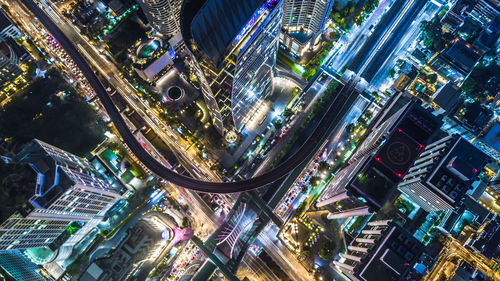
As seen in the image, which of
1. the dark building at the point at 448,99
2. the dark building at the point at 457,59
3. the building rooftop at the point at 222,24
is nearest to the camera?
the building rooftop at the point at 222,24

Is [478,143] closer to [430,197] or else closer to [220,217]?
[430,197]

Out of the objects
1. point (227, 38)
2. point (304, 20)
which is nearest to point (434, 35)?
point (304, 20)

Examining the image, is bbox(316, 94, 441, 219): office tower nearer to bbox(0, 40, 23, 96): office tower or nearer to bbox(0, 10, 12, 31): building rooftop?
bbox(0, 40, 23, 96): office tower

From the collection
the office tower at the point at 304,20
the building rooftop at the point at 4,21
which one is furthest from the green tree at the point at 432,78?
the building rooftop at the point at 4,21

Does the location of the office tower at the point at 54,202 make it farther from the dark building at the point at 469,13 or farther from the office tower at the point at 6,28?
the dark building at the point at 469,13

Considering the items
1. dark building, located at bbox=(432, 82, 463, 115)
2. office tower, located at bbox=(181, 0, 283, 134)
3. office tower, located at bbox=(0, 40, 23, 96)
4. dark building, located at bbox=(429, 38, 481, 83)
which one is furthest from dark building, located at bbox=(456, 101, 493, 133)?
office tower, located at bbox=(0, 40, 23, 96)

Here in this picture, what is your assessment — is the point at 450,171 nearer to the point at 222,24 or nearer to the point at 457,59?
the point at 457,59

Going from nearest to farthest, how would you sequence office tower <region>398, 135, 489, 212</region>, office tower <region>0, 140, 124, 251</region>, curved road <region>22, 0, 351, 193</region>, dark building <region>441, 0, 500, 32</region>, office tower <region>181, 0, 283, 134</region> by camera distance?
office tower <region>181, 0, 283, 134</region>
office tower <region>398, 135, 489, 212</region>
office tower <region>0, 140, 124, 251</region>
curved road <region>22, 0, 351, 193</region>
dark building <region>441, 0, 500, 32</region>
